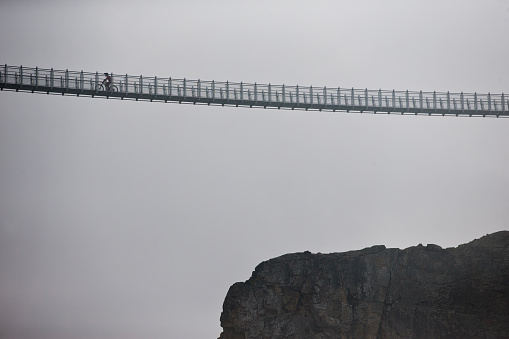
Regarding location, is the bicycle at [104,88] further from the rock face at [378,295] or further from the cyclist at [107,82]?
the rock face at [378,295]

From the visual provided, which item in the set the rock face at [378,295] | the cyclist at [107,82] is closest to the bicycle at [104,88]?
the cyclist at [107,82]

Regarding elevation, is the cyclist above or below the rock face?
above

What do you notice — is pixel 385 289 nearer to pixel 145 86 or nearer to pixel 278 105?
pixel 278 105

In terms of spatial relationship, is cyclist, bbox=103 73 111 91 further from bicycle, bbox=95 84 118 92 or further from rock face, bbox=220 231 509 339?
rock face, bbox=220 231 509 339

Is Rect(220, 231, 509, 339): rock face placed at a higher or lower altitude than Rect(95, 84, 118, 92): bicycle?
lower

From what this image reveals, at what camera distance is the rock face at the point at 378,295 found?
96062 millimetres

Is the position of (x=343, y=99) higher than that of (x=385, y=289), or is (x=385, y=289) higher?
(x=343, y=99)

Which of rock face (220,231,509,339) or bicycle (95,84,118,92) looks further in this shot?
rock face (220,231,509,339)

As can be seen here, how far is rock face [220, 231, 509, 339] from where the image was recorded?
96062mm

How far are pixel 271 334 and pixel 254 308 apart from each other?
8.45 feet

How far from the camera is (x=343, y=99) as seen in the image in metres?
101

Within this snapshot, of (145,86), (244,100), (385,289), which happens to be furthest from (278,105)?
(385,289)

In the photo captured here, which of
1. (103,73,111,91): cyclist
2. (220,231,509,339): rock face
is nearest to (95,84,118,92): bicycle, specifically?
(103,73,111,91): cyclist

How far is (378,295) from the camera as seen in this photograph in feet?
323
